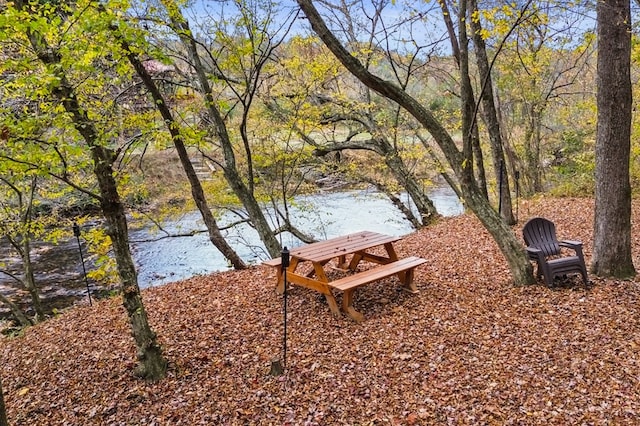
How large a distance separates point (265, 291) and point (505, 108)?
951 centimetres

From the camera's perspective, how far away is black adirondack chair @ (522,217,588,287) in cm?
429

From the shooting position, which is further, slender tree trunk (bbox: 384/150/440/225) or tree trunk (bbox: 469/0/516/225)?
slender tree trunk (bbox: 384/150/440/225)

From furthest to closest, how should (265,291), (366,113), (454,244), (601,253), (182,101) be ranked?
(366,113) → (182,101) → (454,244) → (265,291) → (601,253)

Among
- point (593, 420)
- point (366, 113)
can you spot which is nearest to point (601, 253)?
point (593, 420)

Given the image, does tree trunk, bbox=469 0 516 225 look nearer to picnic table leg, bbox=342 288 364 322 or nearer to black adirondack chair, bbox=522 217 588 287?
black adirondack chair, bbox=522 217 588 287

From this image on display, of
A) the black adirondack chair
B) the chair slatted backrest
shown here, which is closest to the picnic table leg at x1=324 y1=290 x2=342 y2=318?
the black adirondack chair

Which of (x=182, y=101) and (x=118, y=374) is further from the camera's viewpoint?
(x=182, y=101)

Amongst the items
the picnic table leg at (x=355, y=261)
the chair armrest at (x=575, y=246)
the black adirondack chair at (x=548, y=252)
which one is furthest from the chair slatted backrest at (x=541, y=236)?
the picnic table leg at (x=355, y=261)

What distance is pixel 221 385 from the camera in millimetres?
3385

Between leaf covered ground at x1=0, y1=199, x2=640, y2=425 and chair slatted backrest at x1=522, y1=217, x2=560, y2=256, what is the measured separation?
475 mm

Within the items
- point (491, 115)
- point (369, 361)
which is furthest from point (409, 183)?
point (369, 361)

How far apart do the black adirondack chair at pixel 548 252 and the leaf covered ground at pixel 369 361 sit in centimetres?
17

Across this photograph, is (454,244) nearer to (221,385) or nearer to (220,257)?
(221,385)

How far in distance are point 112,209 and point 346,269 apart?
3.13 m
